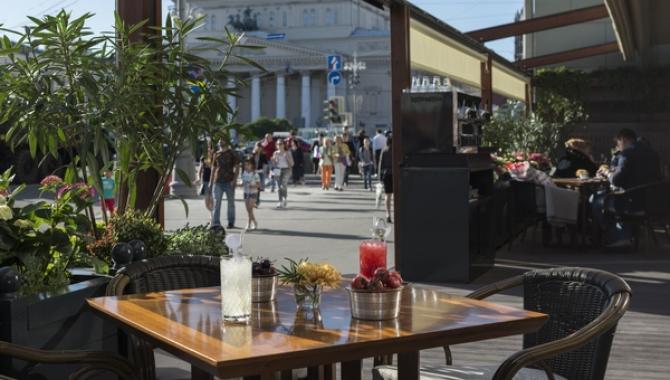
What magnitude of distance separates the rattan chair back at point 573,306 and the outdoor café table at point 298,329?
0.38m

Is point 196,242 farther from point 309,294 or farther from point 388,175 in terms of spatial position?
point 388,175

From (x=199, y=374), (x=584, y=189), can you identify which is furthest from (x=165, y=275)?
(x=584, y=189)

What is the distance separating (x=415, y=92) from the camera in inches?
342

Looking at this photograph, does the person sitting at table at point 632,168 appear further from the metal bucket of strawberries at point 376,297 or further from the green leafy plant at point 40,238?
the metal bucket of strawberries at point 376,297

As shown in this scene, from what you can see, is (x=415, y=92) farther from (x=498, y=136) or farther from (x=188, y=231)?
(x=498, y=136)

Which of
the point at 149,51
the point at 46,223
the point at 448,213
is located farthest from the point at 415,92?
the point at 46,223

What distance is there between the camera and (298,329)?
2754 mm

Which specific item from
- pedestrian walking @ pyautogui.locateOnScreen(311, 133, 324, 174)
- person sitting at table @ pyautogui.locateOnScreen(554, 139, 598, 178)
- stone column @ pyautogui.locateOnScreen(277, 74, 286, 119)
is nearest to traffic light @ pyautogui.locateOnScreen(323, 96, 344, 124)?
pedestrian walking @ pyautogui.locateOnScreen(311, 133, 324, 174)

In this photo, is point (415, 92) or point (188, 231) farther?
point (415, 92)

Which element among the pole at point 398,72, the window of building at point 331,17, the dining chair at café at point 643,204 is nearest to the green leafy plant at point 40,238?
the pole at point 398,72

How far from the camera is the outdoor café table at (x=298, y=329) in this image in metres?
2.45

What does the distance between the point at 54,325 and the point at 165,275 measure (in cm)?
49

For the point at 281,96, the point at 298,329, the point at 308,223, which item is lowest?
the point at 308,223

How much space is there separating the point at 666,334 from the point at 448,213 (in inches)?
108
